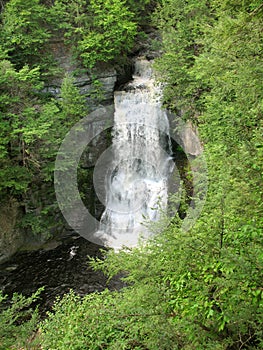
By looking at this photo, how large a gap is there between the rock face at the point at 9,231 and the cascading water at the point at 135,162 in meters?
3.41

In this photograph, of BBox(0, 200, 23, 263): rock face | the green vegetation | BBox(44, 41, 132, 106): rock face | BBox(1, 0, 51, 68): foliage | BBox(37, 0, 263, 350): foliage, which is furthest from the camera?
BBox(44, 41, 132, 106): rock face

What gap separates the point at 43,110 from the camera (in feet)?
37.6

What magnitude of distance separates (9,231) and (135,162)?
5.99 metres

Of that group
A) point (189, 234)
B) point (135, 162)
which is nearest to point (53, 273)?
point (135, 162)

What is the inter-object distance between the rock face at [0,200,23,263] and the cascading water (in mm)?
3411

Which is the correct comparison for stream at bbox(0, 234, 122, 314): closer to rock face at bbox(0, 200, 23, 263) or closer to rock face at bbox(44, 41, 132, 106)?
rock face at bbox(0, 200, 23, 263)

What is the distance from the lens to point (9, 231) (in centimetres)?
1145

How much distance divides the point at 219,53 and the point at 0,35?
9492 millimetres

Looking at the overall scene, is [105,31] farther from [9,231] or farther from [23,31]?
[9,231]

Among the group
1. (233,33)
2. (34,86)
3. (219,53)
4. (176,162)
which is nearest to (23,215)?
(34,86)

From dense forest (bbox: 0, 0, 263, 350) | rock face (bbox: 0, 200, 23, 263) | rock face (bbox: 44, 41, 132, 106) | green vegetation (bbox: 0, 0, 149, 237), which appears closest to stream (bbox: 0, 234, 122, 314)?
rock face (bbox: 0, 200, 23, 263)

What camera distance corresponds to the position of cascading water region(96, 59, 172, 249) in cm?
1292

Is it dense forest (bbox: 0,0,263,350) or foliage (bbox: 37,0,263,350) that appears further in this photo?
dense forest (bbox: 0,0,263,350)

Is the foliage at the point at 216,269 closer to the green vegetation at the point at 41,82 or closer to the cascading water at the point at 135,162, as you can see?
the green vegetation at the point at 41,82
